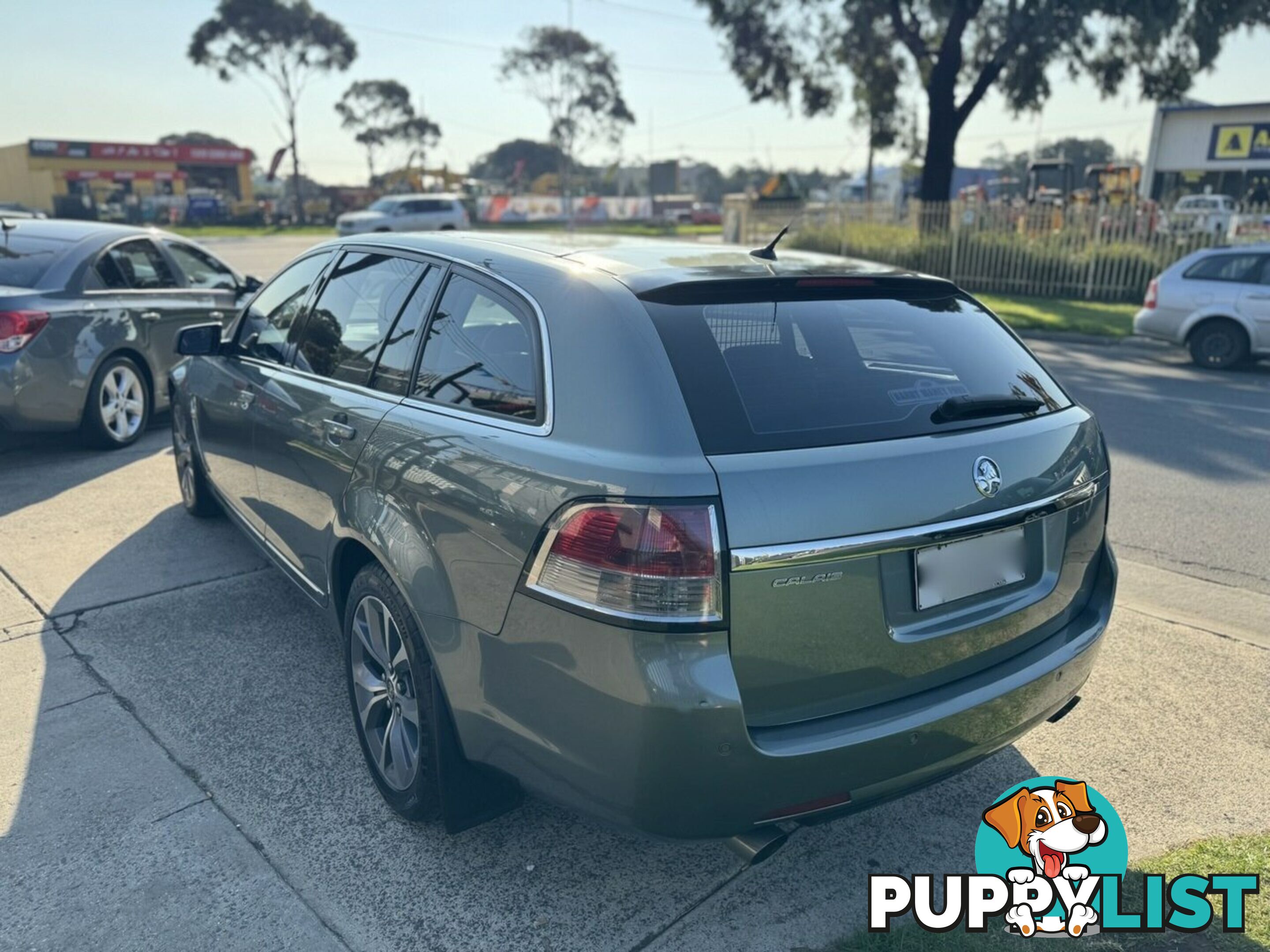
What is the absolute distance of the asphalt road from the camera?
2.59 m

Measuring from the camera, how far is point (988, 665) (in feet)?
8.68

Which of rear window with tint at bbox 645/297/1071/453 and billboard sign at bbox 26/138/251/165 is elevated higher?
billboard sign at bbox 26/138/251/165

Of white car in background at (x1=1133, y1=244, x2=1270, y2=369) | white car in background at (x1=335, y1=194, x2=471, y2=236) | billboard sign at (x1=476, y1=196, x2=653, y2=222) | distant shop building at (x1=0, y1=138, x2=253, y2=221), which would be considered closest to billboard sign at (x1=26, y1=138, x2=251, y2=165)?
distant shop building at (x1=0, y1=138, x2=253, y2=221)

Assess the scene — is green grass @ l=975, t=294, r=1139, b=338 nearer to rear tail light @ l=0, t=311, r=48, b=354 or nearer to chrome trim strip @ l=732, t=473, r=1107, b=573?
rear tail light @ l=0, t=311, r=48, b=354

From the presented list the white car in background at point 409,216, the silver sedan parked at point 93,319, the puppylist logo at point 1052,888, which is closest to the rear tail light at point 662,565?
the puppylist logo at point 1052,888

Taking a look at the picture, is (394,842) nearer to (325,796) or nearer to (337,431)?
(325,796)

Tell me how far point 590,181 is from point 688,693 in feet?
265

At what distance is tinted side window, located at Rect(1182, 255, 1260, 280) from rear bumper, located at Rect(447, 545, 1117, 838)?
11.5 metres

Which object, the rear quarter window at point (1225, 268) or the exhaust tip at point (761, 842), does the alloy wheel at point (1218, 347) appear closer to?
the rear quarter window at point (1225, 268)

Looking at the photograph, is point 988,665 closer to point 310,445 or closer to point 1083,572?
point 1083,572

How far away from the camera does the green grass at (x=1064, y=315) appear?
15172 millimetres

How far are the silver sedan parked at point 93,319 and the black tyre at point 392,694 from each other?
425 centimetres

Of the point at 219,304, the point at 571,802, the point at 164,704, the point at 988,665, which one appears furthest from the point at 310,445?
the point at 219,304

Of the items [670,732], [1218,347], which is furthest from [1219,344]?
[670,732]
